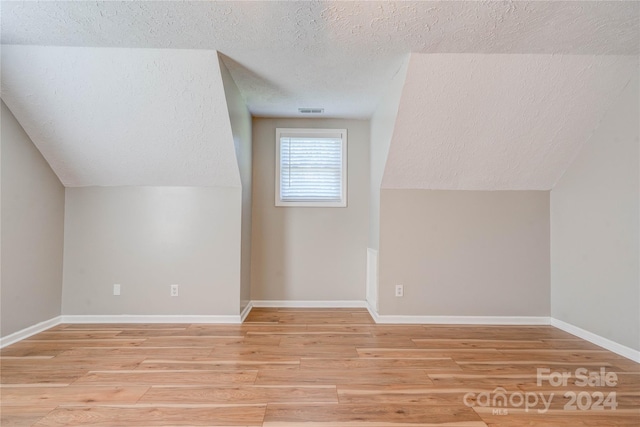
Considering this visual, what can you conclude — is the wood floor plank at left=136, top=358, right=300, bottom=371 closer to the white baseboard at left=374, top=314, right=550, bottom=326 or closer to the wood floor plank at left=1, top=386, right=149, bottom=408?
the wood floor plank at left=1, top=386, right=149, bottom=408

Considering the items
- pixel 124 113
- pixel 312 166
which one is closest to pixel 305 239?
pixel 312 166

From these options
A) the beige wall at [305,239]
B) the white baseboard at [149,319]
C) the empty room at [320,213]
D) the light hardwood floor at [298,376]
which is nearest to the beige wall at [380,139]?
the empty room at [320,213]

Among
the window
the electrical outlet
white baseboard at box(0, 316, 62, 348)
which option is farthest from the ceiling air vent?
white baseboard at box(0, 316, 62, 348)

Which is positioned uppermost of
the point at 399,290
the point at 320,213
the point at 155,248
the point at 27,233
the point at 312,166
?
the point at 312,166

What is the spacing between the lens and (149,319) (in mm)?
3672

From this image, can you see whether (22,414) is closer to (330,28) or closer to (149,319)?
(149,319)

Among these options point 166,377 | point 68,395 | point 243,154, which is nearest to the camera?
point 68,395

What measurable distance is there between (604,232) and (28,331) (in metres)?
5.01

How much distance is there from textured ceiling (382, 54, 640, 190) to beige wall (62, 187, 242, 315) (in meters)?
1.83

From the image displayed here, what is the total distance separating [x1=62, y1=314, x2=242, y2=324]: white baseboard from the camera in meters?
3.64

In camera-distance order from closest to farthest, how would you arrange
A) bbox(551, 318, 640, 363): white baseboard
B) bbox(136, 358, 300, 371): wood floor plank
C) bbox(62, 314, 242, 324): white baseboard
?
bbox(136, 358, 300, 371): wood floor plank, bbox(551, 318, 640, 363): white baseboard, bbox(62, 314, 242, 324): white baseboard

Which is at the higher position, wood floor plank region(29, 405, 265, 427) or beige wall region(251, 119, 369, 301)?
beige wall region(251, 119, 369, 301)

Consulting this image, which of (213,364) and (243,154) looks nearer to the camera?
(213,364)

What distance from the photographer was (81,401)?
79.9 inches
